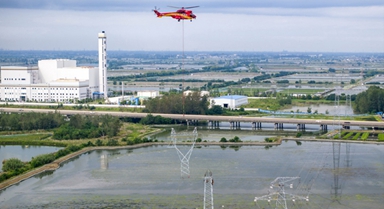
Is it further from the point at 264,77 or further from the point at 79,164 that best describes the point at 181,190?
the point at 264,77

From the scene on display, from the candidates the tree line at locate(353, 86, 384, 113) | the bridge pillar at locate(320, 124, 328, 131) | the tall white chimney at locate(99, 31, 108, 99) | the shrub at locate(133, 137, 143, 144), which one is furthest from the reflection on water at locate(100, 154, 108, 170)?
the tall white chimney at locate(99, 31, 108, 99)

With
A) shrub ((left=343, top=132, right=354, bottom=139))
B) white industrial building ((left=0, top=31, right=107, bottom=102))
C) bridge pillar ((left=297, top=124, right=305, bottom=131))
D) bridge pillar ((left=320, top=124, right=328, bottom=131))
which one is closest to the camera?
shrub ((left=343, top=132, right=354, bottom=139))

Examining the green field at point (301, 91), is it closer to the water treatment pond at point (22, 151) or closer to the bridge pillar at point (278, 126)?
the bridge pillar at point (278, 126)

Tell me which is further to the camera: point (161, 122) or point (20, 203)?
point (161, 122)

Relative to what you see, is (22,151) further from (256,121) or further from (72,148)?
(256,121)

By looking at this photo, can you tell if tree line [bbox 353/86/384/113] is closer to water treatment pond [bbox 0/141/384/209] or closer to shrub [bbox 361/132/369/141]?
shrub [bbox 361/132/369/141]

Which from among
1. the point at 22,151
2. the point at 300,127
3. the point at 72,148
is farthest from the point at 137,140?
the point at 300,127

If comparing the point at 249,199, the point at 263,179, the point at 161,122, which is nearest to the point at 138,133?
the point at 161,122
